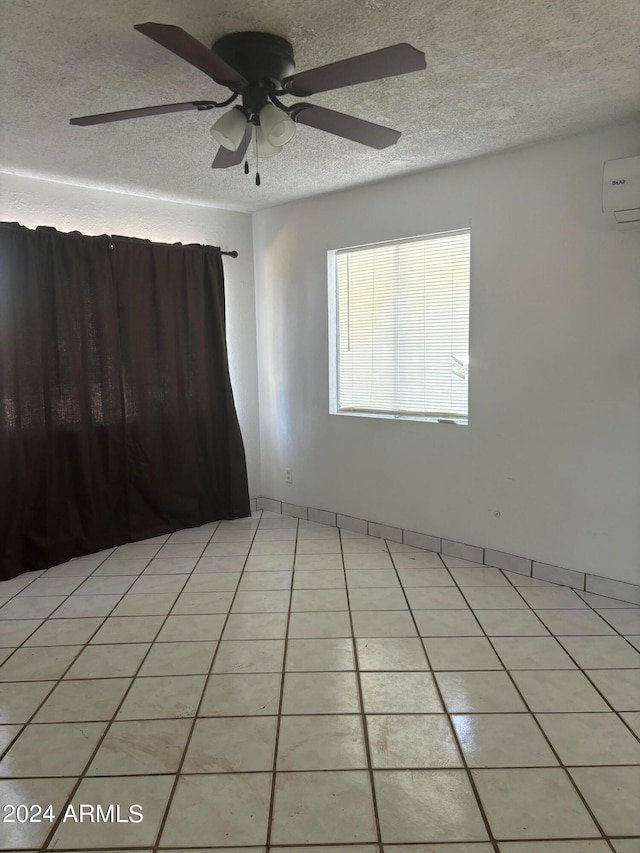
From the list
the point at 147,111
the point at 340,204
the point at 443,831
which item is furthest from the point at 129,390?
the point at 443,831

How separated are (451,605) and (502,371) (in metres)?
1.32

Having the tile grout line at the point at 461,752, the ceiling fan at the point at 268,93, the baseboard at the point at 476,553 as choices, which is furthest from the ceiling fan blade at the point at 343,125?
the baseboard at the point at 476,553

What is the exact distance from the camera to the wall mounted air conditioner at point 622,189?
2.66 meters

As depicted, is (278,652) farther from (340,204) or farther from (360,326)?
(340,204)

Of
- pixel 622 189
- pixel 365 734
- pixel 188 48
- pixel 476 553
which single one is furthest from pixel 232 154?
pixel 476 553

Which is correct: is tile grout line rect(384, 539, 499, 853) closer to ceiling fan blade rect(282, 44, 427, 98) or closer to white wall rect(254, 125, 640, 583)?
white wall rect(254, 125, 640, 583)

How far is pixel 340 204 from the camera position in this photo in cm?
399

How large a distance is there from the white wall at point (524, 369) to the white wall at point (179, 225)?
60 centimetres

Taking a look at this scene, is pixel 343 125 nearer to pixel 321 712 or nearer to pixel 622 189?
pixel 622 189

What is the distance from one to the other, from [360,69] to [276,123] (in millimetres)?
346

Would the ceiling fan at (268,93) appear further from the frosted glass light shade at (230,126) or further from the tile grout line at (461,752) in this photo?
the tile grout line at (461,752)

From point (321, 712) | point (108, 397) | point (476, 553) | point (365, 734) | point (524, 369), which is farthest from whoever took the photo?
point (108, 397)

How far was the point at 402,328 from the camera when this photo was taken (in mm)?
3828

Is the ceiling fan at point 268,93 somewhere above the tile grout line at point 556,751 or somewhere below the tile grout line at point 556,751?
above
